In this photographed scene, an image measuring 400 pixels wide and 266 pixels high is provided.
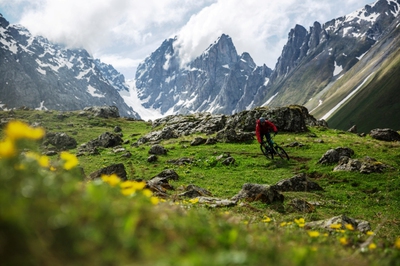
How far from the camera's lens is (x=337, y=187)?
20688 millimetres

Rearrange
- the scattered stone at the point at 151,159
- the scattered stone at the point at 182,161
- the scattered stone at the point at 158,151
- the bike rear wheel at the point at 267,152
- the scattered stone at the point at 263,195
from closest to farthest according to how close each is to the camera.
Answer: the scattered stone at the point at 263,195 → the bike rear wheel at the point at 267,152 → the scattered stone at the point at 182,161 → the scattered stone at the point at 151,159 → the scattered stone at the point at 158,151

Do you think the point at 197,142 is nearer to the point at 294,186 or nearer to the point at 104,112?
the point at 294,186

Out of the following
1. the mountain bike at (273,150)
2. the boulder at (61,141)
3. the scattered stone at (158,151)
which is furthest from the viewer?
the boulder at (61,141)

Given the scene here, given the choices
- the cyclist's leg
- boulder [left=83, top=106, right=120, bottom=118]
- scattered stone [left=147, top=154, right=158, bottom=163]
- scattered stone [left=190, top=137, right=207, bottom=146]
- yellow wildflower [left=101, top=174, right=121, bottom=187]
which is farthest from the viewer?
boulder [left=83, top=106, right=120, bottom=118]

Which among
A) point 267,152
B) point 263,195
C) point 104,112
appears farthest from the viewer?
point 104,112

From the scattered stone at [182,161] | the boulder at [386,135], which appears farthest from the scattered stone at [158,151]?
the boulder at [386,135]

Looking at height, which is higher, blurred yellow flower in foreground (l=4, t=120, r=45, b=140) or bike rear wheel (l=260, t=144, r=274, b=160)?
blurred yellow flower in foreground (l=4, t=120, r=45, b=140)

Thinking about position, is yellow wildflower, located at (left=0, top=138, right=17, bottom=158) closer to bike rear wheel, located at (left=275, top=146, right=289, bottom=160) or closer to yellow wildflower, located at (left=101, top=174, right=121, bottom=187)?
yellow wildflower, located at (left=101, top=174, right=121, bottom=187)

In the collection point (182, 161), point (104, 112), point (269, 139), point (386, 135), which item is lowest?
point (386, 135)

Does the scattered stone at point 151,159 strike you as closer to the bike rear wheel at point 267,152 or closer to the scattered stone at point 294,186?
the bike rear wheel at point 267,152

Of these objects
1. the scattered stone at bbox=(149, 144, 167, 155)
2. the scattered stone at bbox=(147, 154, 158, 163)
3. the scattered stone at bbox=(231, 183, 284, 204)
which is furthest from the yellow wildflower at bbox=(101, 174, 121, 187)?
the scattered stone at bbox=(149, 144, 167, 155)

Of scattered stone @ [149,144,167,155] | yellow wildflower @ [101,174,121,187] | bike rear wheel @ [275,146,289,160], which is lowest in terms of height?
bike rear wheel @ [275,146,289,160]

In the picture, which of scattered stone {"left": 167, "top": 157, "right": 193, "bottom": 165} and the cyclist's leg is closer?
the cyclist's leg

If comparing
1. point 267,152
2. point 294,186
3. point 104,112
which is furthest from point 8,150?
point 104,112
